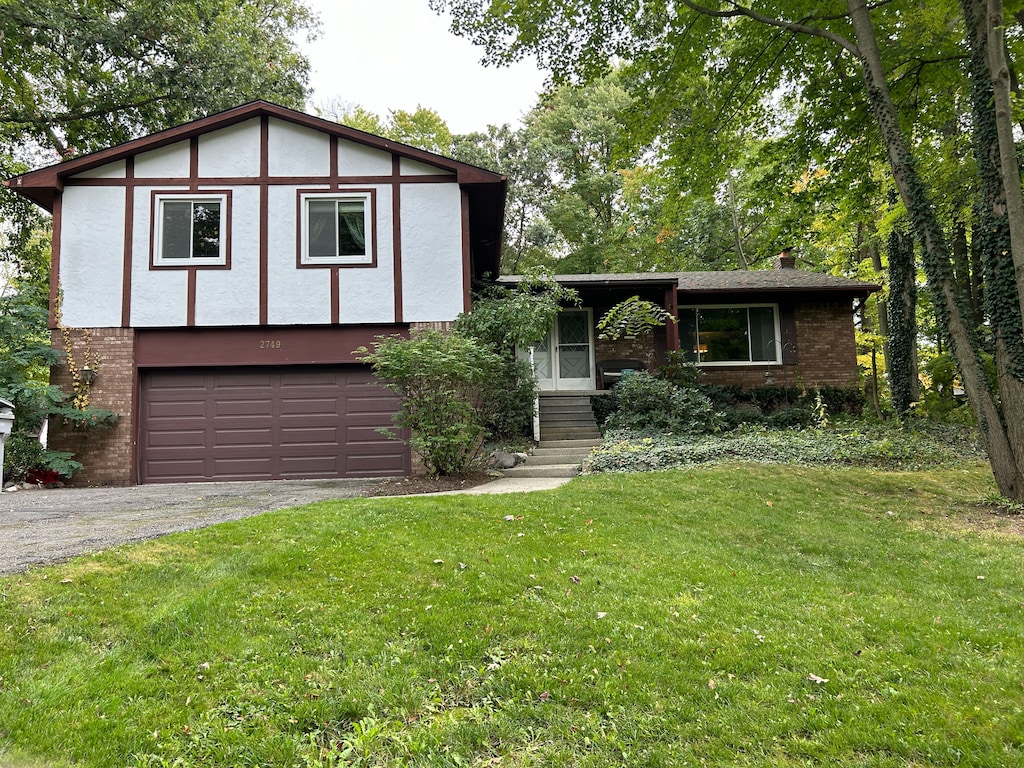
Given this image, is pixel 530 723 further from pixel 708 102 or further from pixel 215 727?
pixel 708 102

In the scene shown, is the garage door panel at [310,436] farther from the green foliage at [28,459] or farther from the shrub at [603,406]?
the shrub at [603,406]

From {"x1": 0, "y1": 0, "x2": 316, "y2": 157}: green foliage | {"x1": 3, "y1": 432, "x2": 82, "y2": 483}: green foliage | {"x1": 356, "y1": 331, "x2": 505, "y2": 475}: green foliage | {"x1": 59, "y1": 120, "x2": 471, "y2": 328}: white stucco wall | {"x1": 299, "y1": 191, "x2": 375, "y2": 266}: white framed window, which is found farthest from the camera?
{"x1": 0, "y1": 0, "x2": 316, "y2": 157}: green foliage

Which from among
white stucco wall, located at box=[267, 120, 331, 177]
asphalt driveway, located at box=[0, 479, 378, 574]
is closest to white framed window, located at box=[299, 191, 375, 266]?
white stucco wall, located at box=[267, 120, 331, 177]

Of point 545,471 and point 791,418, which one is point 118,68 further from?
point 791,418

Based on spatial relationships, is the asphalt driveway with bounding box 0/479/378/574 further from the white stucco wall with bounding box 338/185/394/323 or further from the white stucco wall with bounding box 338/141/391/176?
the white stucco wall with bounding box 338/141/391/176

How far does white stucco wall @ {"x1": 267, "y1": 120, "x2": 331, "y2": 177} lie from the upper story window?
30.1ft

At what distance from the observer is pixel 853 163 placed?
34.4ft

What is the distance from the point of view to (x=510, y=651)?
313 centimetres

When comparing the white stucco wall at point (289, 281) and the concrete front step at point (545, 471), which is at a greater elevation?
the white stucco wall at point (289, 281)

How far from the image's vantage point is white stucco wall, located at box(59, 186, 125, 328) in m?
10.3

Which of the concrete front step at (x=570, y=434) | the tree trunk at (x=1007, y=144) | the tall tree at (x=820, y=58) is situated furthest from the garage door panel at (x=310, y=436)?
the tree trunk at (x=1007, y=144)

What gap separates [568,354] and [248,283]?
731cm

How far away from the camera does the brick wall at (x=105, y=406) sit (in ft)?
33.1

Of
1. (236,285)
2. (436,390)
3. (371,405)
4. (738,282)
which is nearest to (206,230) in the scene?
(236,285)
